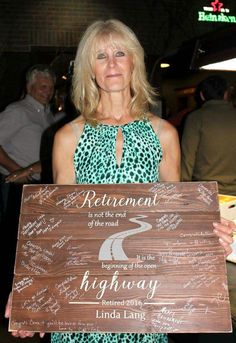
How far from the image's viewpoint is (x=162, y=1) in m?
6.62

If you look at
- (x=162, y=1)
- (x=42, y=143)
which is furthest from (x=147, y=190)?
(x=162, y=1)

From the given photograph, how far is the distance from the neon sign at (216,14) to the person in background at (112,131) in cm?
538

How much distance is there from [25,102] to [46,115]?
0.24 m

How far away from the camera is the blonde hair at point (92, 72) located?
1688mm

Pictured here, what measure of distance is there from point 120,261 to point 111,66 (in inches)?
27.1

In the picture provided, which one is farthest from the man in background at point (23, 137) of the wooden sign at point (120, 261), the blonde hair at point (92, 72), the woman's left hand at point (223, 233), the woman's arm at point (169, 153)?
the woman's left hand at point (223, 233)

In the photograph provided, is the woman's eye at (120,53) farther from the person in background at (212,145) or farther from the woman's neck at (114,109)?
the person in background at (212,145)

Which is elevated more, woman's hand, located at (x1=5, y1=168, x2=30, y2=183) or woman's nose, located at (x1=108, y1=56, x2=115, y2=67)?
woman's nose, located at (x1=108, y1=56, x2=115, y2=67)

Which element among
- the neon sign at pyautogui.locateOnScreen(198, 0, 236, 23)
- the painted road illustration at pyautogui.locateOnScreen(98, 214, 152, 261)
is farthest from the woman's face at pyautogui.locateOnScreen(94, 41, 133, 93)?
the neon sign at pyautogui.locateOnScreen(198, 0, 236, 23)

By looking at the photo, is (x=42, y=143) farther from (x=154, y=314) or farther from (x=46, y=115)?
(x=154, y=314)

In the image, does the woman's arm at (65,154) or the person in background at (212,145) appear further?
the person in background at (212,145)

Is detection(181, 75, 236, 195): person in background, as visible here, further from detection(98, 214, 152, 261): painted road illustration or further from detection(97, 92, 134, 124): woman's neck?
detection(98, 214, 152, 261): painted road illustration

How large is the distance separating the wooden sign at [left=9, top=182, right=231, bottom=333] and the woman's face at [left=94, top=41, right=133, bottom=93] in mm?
408

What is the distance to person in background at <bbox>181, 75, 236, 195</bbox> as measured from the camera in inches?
137
